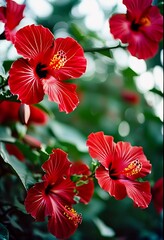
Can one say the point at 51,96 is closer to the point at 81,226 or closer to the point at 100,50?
the point at 100,50

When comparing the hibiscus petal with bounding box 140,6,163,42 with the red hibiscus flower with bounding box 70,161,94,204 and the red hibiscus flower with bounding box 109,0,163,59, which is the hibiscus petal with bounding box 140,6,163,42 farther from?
the red hibiscus flower with bounding box 70,161,94,204

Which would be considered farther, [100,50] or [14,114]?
[14,114]

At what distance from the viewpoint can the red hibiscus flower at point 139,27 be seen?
2.23 feet

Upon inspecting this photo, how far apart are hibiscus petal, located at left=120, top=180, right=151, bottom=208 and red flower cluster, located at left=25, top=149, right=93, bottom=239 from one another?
9cm

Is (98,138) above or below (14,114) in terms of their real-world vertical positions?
above

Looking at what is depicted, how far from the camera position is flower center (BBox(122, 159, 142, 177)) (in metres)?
0.62

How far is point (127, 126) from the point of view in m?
1.22

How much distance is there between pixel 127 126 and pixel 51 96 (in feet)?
2.21

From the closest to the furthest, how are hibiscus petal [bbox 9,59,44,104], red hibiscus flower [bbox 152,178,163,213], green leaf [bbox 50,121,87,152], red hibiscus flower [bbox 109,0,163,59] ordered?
hibiscus petal [bbox 9,59,44,104] < red hibiscus flower [bbox 109,0,163,59] < red hibiscus flower [bbox 152,178,163,213] < green leaf [bbox 50,121,87,152]

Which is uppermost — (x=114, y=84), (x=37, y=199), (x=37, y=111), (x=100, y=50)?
(x=100, y=50)

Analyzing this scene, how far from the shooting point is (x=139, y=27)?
71 centimetres

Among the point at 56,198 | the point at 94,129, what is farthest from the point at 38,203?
the point at 94,129

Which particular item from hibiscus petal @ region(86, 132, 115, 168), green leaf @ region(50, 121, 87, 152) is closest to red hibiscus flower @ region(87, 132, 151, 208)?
hibiscus petal @ region(86, 132, 115, 168)

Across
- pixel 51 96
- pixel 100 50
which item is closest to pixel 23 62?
pixel 51 96
